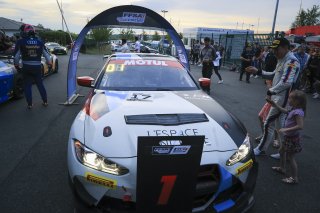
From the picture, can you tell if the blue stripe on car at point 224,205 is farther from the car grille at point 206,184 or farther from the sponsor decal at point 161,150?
the sponsor decal at point 161,150

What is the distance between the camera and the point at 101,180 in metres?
2.47

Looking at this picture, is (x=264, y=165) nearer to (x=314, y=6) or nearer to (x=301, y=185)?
(x=301, y=185)

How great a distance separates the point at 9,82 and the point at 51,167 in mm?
4173

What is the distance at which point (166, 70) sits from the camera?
468 cm

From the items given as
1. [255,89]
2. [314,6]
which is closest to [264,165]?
[255,89]

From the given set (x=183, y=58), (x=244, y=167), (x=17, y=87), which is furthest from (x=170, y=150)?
(x=17, y=87)

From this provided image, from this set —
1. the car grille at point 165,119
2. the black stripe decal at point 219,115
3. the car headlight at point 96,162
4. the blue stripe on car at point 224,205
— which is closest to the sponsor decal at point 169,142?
the car headlight at point 96,162

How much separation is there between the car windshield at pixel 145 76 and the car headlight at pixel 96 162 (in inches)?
62.7

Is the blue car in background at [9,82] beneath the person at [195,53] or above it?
above

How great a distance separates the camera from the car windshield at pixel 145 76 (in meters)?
4.26

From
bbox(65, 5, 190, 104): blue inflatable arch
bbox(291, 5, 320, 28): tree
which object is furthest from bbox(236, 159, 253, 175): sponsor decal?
bbox(291, 5, 320, 28): tree

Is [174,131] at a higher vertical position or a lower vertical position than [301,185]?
higher

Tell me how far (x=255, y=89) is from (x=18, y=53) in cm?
875

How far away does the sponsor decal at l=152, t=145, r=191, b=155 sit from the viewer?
2342mm
